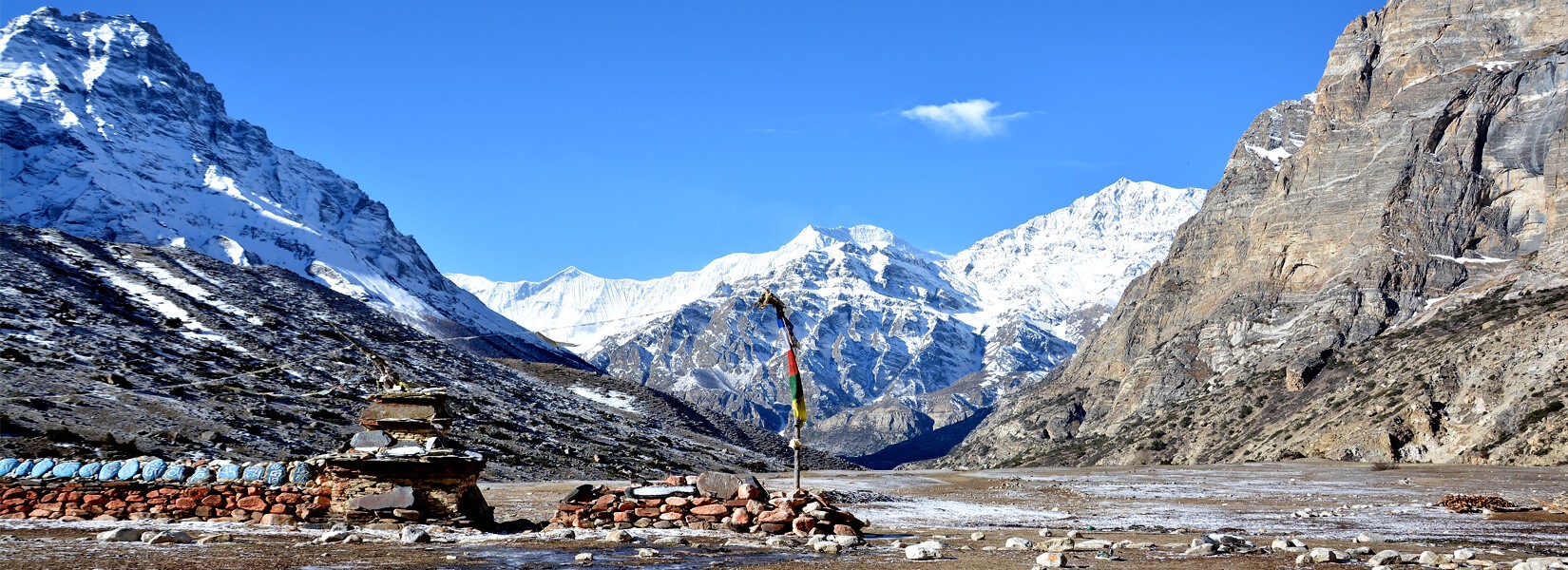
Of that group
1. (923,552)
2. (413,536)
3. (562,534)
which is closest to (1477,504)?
(923,552)

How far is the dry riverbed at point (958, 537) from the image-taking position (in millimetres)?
16047

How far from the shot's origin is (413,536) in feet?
62.8

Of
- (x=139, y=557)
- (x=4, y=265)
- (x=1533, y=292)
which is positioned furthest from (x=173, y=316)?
(x=1533, y=292)

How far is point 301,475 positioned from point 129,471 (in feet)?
11.2

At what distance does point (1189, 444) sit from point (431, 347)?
87431mm

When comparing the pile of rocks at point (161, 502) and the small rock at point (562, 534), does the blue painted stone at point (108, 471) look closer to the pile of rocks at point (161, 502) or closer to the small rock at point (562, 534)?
the pile of rocks at point (161, 502)

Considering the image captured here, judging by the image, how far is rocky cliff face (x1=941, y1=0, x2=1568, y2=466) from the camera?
3868 inches

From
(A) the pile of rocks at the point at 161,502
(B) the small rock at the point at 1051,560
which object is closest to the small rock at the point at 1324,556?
(B) the small rock at the point at 1051,560

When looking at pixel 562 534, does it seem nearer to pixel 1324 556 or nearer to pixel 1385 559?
pixel 1324 556

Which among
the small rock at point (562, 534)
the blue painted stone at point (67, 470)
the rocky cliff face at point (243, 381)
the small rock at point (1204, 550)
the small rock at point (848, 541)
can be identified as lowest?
the small rock at point (562, 534)

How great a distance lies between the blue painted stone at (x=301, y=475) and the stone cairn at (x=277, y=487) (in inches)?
0.8

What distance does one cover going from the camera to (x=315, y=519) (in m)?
21.9

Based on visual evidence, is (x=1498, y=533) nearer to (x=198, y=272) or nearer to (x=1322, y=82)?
(x=198, y=272)

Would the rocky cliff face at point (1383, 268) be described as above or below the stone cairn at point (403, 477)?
above
